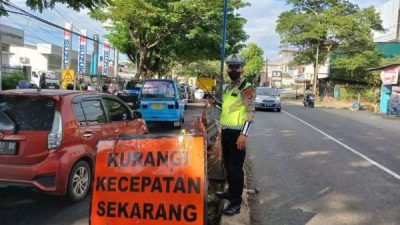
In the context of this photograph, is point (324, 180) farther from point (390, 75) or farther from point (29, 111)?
point (390, 75)

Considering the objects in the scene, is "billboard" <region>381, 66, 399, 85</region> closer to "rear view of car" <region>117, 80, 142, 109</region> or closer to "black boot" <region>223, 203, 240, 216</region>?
"rear view of car" <region>117, 80, 142, 109</region>

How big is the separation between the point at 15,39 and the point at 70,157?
37.9m

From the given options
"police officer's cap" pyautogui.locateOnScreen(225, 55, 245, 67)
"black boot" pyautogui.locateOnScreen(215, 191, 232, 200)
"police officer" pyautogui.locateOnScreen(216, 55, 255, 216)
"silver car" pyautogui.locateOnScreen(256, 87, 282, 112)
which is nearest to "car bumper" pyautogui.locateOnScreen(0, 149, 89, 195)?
"black boot" pyautogui.locateOnScreen(215, 191, 232, 200)

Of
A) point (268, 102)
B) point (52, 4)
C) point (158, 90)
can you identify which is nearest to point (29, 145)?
point (52, 4)

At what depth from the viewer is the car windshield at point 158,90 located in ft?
51.5

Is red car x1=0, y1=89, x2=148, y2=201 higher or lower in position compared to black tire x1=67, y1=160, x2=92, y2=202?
higher

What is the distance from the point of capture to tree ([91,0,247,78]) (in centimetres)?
2661

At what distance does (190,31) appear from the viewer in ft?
93.0

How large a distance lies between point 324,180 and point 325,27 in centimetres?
4170

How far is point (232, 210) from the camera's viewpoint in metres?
5.36

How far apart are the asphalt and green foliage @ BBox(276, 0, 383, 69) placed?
34894mm

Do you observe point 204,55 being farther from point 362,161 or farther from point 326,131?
point 362,161

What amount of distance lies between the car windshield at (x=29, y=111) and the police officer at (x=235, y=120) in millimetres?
2333

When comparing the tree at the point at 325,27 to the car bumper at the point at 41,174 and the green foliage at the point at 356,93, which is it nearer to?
the green foliage at the point at 356,93
